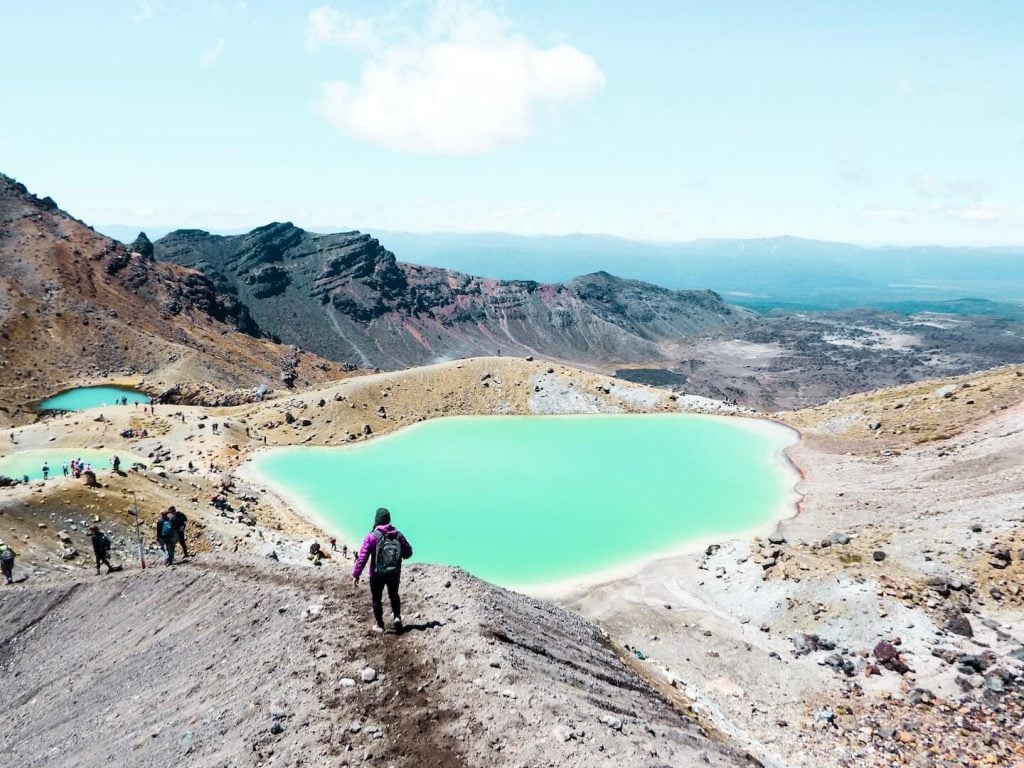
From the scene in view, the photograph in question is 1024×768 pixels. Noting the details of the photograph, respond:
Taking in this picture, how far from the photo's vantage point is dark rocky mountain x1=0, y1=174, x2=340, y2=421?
101188 mm

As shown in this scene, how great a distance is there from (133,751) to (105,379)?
4026 inches

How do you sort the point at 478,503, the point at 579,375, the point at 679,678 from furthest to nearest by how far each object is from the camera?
the point at 579,375
the point at 478,503
the point at 679,678

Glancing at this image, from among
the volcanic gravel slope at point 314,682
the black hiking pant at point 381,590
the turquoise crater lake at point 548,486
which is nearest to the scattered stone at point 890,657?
the volcanic gravel slope at point 314,682

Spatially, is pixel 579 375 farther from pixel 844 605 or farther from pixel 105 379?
pixel 105 379

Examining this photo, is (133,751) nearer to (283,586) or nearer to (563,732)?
(283,586)

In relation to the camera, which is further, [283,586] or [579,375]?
[579,375]

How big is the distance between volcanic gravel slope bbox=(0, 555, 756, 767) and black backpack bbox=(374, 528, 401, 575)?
175 cm

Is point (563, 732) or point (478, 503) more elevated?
point (563, 732)

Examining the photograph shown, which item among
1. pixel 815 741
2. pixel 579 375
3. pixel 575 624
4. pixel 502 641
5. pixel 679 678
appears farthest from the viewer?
pixel 579 375

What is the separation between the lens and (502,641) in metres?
15.8

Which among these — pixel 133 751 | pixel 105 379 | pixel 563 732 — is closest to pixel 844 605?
pixel 563 732

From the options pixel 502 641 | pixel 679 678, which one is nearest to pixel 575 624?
pixel 679 678

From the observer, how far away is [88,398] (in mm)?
92000

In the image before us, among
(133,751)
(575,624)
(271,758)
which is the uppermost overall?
(271,758)
